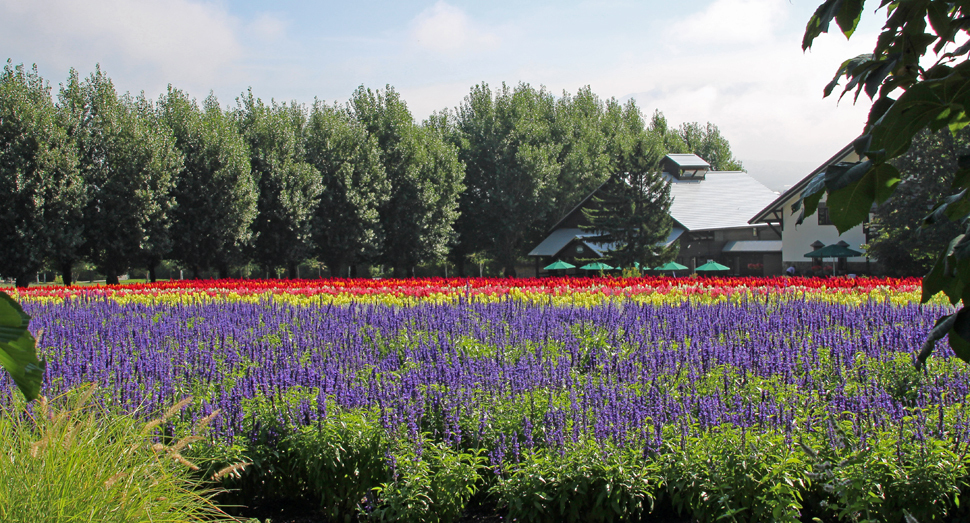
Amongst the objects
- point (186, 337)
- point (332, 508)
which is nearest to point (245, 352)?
point (186, 337)

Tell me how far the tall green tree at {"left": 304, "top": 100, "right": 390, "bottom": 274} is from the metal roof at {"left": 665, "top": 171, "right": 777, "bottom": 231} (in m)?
16.8

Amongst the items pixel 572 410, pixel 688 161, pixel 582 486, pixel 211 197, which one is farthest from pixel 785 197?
pixel 582 486

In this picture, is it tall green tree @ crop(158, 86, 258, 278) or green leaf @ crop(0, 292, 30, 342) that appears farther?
tall green tree @ crop(158, 86, 258, 278)

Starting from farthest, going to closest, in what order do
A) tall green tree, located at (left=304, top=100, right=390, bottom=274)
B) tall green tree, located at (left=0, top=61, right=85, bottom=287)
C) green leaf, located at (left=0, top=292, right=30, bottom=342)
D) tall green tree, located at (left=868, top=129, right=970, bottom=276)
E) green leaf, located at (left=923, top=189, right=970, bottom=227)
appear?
1. tall green tree, located at (left=304, top=100, right=390, bottom=274)
2. tall green tree, located at (left=0, top=61, right=85, bottom=287)
3. tall green tree, located at (left=868, top=129, right=970, bottom=276)
4. green leaf, located at (left=923, top=189, right=970, bottom=227)
5. green leaf, located at (left=0, top=292, right=30, bottom=342)

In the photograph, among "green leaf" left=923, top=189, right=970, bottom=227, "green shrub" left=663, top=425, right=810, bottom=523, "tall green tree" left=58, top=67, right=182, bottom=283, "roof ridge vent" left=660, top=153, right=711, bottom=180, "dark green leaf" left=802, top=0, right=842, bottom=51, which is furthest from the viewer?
"roof ridge vent" left=660, top=153, right=711, bottom=180

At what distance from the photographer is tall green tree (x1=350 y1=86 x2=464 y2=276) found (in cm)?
4041

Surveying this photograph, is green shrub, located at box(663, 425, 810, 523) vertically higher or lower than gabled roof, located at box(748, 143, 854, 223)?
lower

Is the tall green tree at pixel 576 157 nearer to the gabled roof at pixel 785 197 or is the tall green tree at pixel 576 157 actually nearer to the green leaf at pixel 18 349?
the gabled roof at pixel 785 197

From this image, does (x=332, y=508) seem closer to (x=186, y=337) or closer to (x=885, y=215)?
(x=186, y=337)

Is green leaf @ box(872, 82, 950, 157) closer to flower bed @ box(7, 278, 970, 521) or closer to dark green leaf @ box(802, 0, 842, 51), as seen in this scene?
dark green leaf @ box(802, 0, 842, 51)

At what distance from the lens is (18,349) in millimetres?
935

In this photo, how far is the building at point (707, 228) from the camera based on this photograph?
37625 mm

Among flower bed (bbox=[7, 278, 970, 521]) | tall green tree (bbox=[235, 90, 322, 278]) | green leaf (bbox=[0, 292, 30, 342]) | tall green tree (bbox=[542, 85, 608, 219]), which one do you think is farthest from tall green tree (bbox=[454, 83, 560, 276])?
green leaf (bbox=[0, 292, 30, 342])

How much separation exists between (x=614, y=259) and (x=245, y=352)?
97.2 ft
